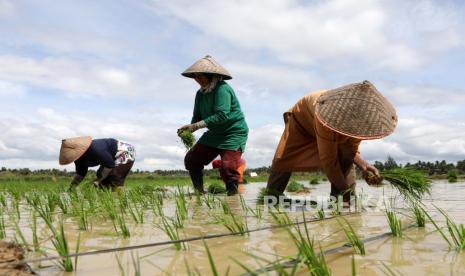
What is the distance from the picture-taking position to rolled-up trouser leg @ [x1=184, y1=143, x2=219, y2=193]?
4902mm

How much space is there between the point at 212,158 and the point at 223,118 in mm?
655

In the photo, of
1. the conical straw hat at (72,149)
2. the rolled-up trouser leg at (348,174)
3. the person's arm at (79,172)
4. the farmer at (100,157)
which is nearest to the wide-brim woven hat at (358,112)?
the rolled-up trouser leg at (348,174)

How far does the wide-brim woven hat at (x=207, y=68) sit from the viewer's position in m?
4.53

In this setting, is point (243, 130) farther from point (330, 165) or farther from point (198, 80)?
point (330, 165)

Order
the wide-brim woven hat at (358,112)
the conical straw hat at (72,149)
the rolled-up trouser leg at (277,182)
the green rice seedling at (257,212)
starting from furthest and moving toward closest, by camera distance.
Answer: the conical straw hat at (72,149)
the rolled-up trouser leg at (277,182)
the wide-brim woven hat at (358,112)
the green rice seedling at (257,212)

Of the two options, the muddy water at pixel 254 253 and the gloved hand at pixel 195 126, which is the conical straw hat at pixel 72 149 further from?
the muddy water at pixel 254 253

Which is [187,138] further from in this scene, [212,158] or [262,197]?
[262,197]

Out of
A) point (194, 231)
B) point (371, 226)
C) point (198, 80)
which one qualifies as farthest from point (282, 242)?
point (198, 80)

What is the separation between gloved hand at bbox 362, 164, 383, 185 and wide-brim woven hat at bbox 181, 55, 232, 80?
1.89 metres

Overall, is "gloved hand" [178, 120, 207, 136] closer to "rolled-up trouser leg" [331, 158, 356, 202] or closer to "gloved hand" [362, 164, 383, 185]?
"rolled-up trouser leg" [331, 158, 356, 202]

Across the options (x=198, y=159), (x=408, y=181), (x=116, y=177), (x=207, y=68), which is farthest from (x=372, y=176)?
(x=116, y=177)

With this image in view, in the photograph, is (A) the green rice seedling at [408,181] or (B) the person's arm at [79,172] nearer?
(A) the green rice seedling at [408,181]

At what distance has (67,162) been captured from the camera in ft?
17.3

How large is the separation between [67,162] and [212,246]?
3905 millimetres
